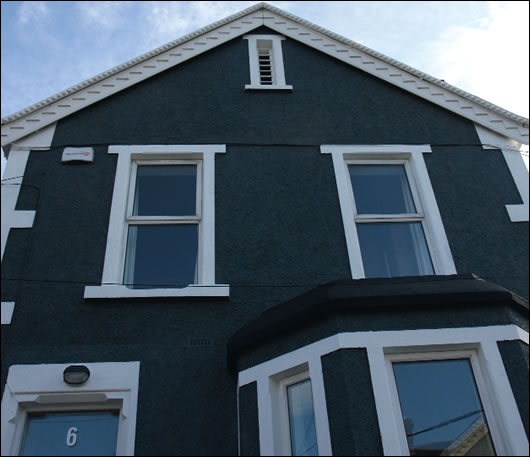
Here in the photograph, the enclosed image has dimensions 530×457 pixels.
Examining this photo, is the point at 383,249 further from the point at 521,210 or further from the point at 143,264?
the point at 143,264

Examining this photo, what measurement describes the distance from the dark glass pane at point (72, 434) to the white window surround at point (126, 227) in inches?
47.4

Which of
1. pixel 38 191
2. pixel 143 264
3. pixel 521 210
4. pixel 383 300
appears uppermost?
pixel 38 191

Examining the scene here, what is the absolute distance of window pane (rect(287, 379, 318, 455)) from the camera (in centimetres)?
506

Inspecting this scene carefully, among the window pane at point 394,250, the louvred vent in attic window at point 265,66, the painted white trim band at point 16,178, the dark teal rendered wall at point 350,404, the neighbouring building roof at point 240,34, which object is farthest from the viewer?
the louvred vent in attic window at point 265,66

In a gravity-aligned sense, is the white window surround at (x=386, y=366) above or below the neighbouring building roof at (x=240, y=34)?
below

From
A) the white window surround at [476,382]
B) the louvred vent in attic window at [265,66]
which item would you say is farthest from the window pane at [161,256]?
the louvred vent in attic window at [265,66]

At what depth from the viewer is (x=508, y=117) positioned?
7.98m

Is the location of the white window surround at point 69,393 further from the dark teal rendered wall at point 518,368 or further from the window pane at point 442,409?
the dark teal rendered wall at point 518,368

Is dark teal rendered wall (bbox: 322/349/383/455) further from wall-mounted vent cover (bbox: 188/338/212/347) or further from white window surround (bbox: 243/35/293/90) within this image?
white window surround (bbox: 243/35/293/90)

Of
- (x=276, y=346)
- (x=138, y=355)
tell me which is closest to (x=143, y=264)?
(x=138, y=355)

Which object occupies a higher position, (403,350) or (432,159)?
(432,159)

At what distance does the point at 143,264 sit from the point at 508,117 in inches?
203

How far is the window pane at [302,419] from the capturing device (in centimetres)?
506

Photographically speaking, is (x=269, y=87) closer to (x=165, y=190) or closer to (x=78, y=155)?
(x=165, y=190)
